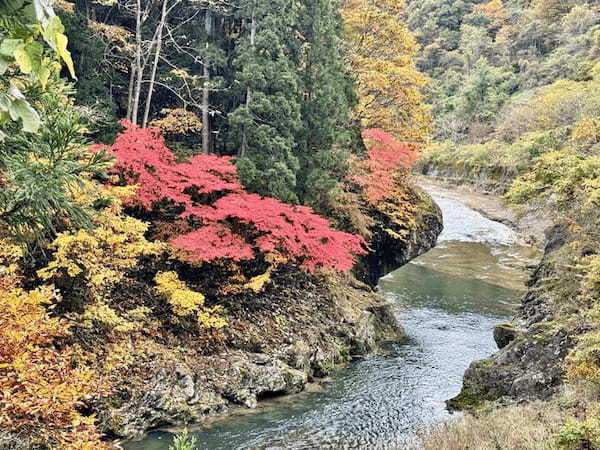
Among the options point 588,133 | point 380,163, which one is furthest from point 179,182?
point 588,133

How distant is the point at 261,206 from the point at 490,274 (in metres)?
21.6

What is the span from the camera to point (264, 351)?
1330cm

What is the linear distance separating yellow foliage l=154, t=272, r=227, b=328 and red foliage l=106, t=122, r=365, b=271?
909mm

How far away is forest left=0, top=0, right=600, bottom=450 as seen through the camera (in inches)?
243

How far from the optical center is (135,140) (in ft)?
42.0

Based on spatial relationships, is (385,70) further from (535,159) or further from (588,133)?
(588,133)

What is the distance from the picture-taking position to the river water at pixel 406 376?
1052cm

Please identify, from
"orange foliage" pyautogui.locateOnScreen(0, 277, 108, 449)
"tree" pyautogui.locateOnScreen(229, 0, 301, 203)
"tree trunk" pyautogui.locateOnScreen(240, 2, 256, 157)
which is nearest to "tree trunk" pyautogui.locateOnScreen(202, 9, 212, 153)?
"tree" pyautogui.locateOnScreen(229, 0, 301, 203)

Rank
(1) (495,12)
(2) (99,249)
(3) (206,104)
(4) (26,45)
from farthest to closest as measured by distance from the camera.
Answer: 1. (1) (495,12)
2. (3) (206,104)
3. (2) (99,249)
4. (4) (26,45)

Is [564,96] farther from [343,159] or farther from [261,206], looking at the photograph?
[261,206]

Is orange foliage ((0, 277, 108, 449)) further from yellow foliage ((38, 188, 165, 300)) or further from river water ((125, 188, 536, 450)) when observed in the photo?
river water ((125, 188, 536, 450))

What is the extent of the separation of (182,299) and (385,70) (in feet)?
45.1

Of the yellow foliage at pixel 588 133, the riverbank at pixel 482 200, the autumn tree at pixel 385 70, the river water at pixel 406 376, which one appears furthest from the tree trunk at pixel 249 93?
the riverbank at pixel 482 200

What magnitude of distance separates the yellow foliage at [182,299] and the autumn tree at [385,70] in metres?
11.7
